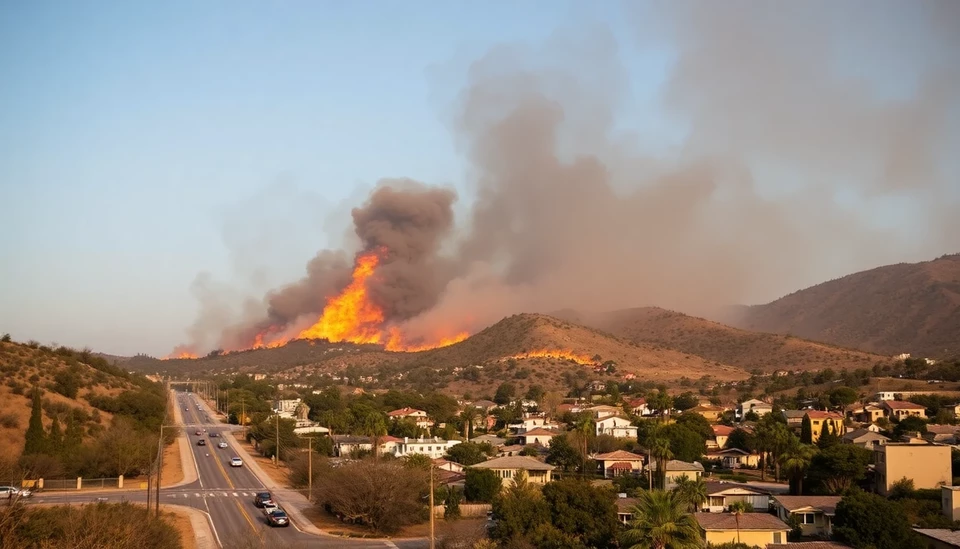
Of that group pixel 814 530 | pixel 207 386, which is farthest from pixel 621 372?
pixel 814 530

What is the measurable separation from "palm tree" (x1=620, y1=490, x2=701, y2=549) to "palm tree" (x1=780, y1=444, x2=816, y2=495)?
23422 mm

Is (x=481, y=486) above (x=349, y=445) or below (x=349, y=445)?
below

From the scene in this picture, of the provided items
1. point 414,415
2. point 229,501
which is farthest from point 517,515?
point 414,415

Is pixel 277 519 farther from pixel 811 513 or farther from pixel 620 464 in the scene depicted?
pixel 620 464

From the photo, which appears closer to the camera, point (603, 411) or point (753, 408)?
point (603, 411)

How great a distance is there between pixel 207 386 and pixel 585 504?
131 m

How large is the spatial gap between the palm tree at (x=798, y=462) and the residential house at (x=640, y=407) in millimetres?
44557

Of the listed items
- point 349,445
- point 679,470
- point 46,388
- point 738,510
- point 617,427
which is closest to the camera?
point 738,510

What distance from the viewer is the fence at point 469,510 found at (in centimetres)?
4528

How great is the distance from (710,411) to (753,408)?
459cm

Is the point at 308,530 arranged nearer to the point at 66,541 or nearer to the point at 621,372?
the point at 66,541

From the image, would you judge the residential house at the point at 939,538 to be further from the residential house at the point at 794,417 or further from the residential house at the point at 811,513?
the residential house at the point at 794,417

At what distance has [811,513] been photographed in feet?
129

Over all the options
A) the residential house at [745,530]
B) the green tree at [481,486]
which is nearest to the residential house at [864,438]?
the residential house at [745,530]
